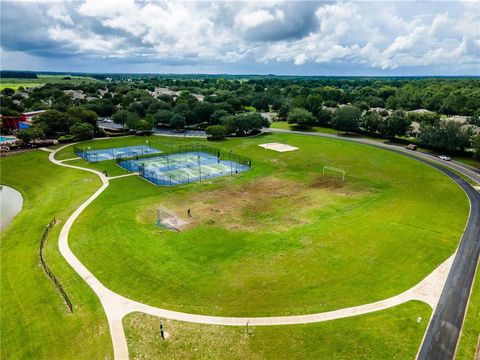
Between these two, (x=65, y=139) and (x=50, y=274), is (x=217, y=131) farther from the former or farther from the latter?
(x=50, y=274)

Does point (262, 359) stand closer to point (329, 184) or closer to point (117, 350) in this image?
point (117, 350)

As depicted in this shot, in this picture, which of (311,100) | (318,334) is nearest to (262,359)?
(318,334)

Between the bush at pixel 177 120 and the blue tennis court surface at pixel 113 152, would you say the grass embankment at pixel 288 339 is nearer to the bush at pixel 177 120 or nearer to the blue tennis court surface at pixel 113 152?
the blue tennis court surface at pixel 113 152

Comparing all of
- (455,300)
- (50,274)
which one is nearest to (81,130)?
(50,274)

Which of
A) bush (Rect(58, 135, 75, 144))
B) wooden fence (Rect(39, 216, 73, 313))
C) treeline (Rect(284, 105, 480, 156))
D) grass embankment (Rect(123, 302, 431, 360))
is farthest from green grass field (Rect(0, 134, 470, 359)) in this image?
bush (Rect(58, 135, 75, 144))

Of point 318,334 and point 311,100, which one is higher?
point 311,100
